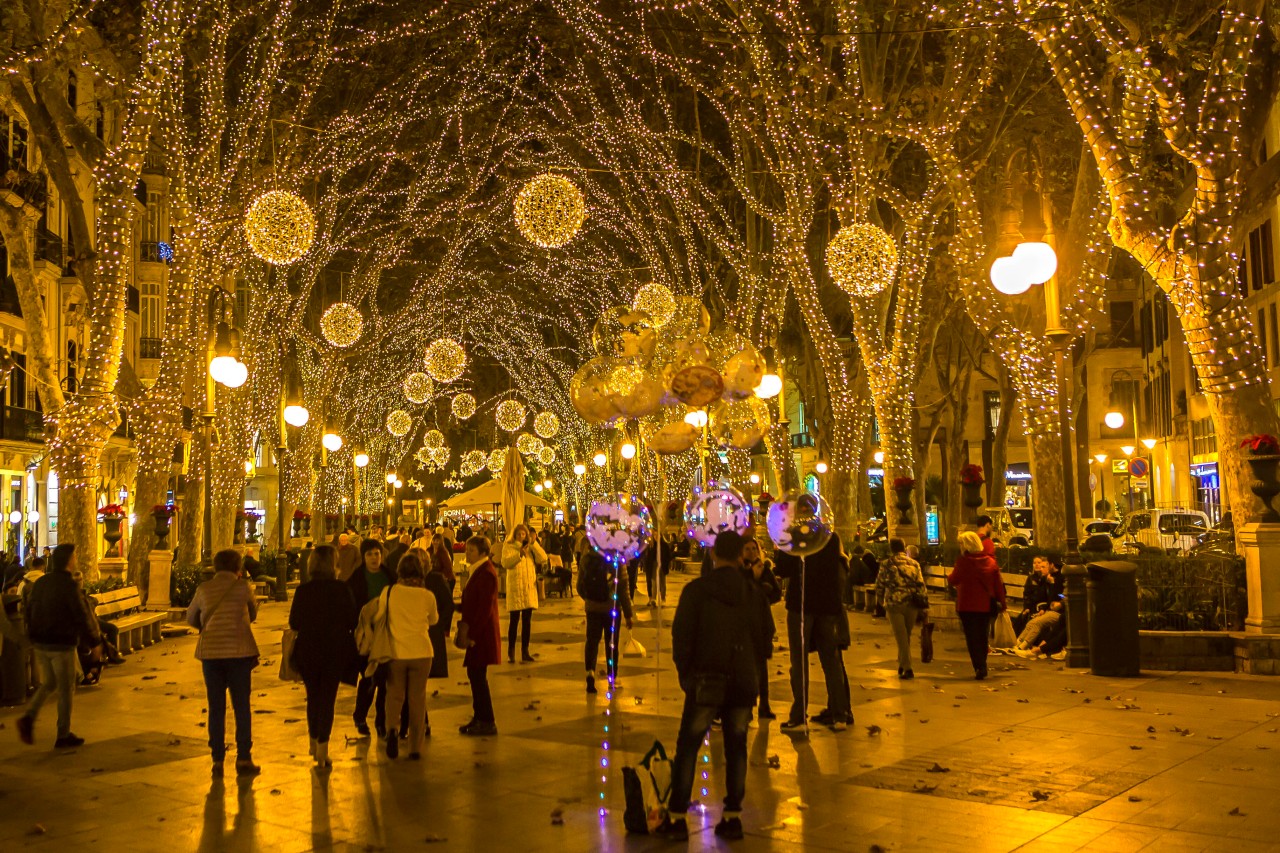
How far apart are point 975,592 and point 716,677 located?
23.2 feet

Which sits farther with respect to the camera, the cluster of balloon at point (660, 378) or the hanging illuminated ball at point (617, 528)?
the cluster of balloon at point (660, 378)

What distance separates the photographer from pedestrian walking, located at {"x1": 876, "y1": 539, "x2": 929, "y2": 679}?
13.5 metres

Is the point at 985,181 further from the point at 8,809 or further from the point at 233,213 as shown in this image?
the point at 8,809

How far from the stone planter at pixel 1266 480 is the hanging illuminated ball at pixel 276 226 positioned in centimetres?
1349

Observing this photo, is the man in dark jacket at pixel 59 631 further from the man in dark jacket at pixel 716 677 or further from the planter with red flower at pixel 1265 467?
the planter with red flower at pixel 1265 467

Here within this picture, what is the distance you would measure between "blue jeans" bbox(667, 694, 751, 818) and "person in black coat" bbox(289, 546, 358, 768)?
3.00 m

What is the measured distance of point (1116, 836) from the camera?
22.4 feet

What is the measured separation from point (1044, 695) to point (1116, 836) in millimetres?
5534

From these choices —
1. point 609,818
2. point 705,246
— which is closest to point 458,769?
point 609,818

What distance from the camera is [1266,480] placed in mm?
13195

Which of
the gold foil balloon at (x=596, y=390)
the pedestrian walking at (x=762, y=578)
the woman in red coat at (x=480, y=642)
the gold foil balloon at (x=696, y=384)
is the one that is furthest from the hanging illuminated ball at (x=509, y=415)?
the woman in red coat at (x=480, y=642)

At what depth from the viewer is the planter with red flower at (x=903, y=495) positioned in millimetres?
20984

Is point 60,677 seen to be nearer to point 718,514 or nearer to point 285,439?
point 718,514

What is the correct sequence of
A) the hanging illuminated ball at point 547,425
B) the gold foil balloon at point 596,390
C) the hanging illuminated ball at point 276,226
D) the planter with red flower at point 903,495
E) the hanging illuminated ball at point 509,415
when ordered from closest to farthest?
the gold foil balloon at point 596,390 → the hanging illuminated ball at point 276,226 → the planter with red flower at point 903,495 → the hanging illuminated ball at point 509,415 → the hanging illuminated ball at point 547,425
